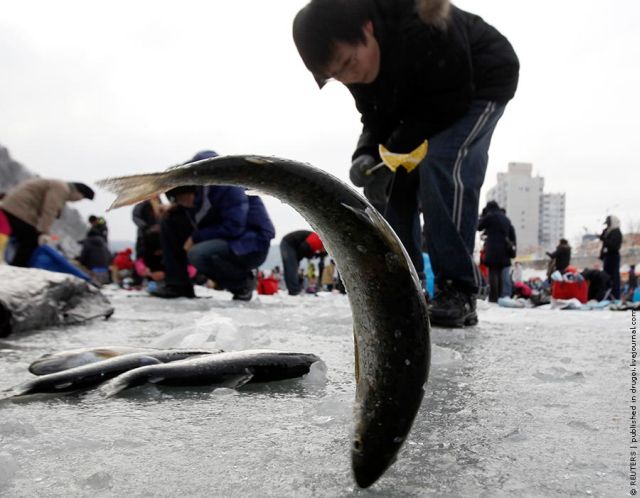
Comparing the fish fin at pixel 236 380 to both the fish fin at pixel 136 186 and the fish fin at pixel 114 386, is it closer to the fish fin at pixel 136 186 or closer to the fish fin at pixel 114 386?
the fish fin at pixel 114 386

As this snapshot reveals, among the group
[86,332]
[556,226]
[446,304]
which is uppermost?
[556,226]

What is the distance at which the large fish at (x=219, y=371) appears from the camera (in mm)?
1394

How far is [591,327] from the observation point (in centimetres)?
312

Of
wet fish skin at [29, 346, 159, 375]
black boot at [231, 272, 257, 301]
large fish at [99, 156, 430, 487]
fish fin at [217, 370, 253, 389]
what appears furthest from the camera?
black boot at [231, 272, 257, 301]

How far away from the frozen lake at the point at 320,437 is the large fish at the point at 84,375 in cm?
7

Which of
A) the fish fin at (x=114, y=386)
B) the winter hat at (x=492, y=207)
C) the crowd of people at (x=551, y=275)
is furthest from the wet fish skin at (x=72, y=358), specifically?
the winter hat at (x=492, y=207)

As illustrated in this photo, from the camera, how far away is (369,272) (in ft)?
2.52

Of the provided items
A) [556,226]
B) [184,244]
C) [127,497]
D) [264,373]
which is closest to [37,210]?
[184,244]

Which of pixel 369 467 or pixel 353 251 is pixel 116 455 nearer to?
pixel 369 467

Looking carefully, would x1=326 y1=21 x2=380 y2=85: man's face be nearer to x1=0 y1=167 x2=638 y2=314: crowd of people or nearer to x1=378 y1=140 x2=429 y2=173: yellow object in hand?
x1=378 y1=140 x2=429 y2=173: yellow object in hand

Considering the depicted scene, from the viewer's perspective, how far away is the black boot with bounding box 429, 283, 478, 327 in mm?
2883

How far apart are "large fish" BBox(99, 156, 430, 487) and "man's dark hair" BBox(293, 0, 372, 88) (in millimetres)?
2099

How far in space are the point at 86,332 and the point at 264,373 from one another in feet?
5.68

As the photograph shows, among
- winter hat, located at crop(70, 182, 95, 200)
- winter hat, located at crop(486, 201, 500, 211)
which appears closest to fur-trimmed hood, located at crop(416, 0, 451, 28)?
winter hat, located at crop(70, 182, 95, 200)
